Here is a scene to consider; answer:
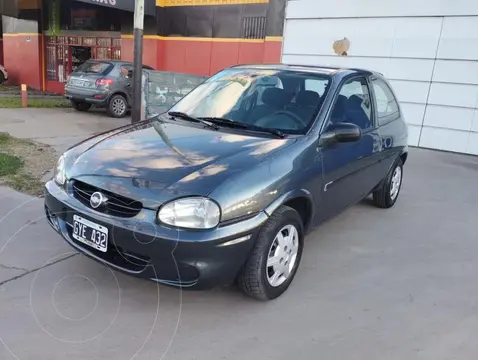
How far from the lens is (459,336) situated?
2850mm

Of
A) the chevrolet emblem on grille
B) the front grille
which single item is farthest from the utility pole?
the chevrolet emblem on grille

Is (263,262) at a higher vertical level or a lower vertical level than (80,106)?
higher

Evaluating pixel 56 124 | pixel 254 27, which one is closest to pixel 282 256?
pixel 56 124

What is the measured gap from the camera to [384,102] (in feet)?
15.9

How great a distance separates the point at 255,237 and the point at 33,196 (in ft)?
10.5

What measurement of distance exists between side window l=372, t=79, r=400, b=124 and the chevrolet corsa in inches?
15.7

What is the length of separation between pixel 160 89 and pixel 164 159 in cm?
732

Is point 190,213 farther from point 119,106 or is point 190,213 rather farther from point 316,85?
point 119,106

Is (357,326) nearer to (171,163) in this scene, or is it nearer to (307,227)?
(307,227)

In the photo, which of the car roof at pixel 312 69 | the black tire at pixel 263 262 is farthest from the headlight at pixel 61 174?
the car roof at pixel 312 69

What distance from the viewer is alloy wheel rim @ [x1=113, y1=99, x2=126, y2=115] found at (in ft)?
39.8

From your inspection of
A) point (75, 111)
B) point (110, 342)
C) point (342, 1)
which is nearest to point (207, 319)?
point (110, 342)

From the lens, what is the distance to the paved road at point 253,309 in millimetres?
2580

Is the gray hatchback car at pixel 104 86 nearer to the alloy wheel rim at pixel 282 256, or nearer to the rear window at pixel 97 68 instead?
the rear window at pixel 97 68
